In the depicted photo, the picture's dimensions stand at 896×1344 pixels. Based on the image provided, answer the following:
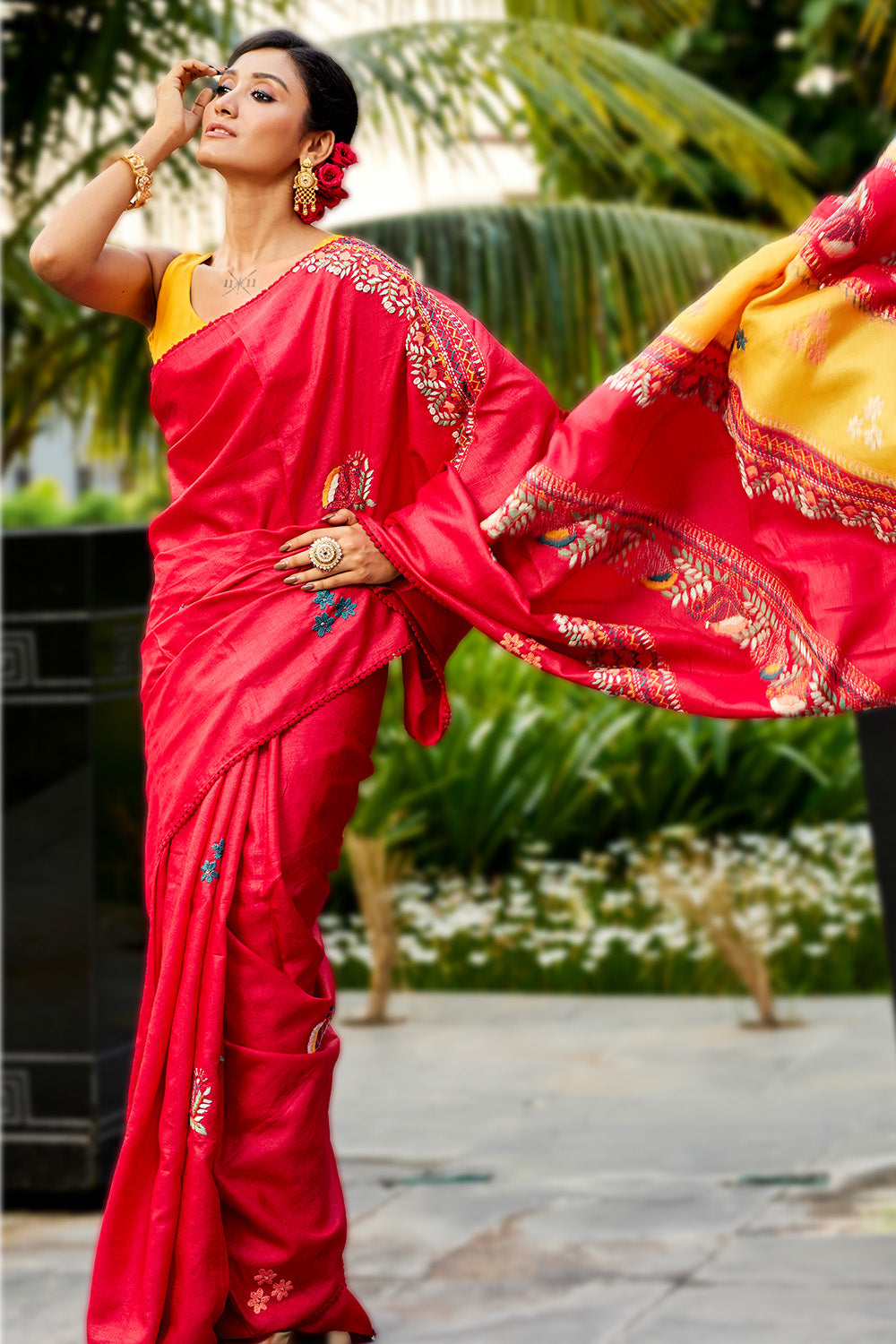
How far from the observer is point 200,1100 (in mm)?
2508

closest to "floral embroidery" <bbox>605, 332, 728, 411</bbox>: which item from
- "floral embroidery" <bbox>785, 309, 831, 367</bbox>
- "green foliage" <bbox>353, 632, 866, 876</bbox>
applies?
"floral embroidery" <bbox>785, 309, 831, 367</bbox>

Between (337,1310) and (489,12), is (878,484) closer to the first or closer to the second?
(337,1310)

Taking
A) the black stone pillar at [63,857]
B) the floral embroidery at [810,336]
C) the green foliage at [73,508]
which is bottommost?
the green foliage at [73,508]

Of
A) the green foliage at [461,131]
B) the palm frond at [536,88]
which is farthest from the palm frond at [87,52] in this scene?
the palm frond at [536,88]

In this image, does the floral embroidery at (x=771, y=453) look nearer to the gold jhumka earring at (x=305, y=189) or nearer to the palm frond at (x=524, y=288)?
the gold jhumka earring at (x=305, y=189)

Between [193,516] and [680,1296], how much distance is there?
196 centimetres

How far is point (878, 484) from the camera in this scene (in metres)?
2.64

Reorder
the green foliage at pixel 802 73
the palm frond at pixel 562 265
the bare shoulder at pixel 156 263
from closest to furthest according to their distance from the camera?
the bare shoulder at pixel 156 263, the palm frond at pixel 562 265, the green foliage at pixel 802 73

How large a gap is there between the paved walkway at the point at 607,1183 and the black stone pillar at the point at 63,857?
0.25 m

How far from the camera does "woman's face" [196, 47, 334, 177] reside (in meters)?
2.61

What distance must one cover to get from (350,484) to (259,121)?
53cm

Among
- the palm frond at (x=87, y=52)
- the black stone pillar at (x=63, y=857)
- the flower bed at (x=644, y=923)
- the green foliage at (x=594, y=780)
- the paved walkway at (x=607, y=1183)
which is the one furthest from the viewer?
the green foliage at (x=594, y=780)

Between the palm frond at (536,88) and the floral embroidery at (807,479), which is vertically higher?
the palm frond at (536,88)

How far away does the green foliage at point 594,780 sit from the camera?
7562 millimetres
